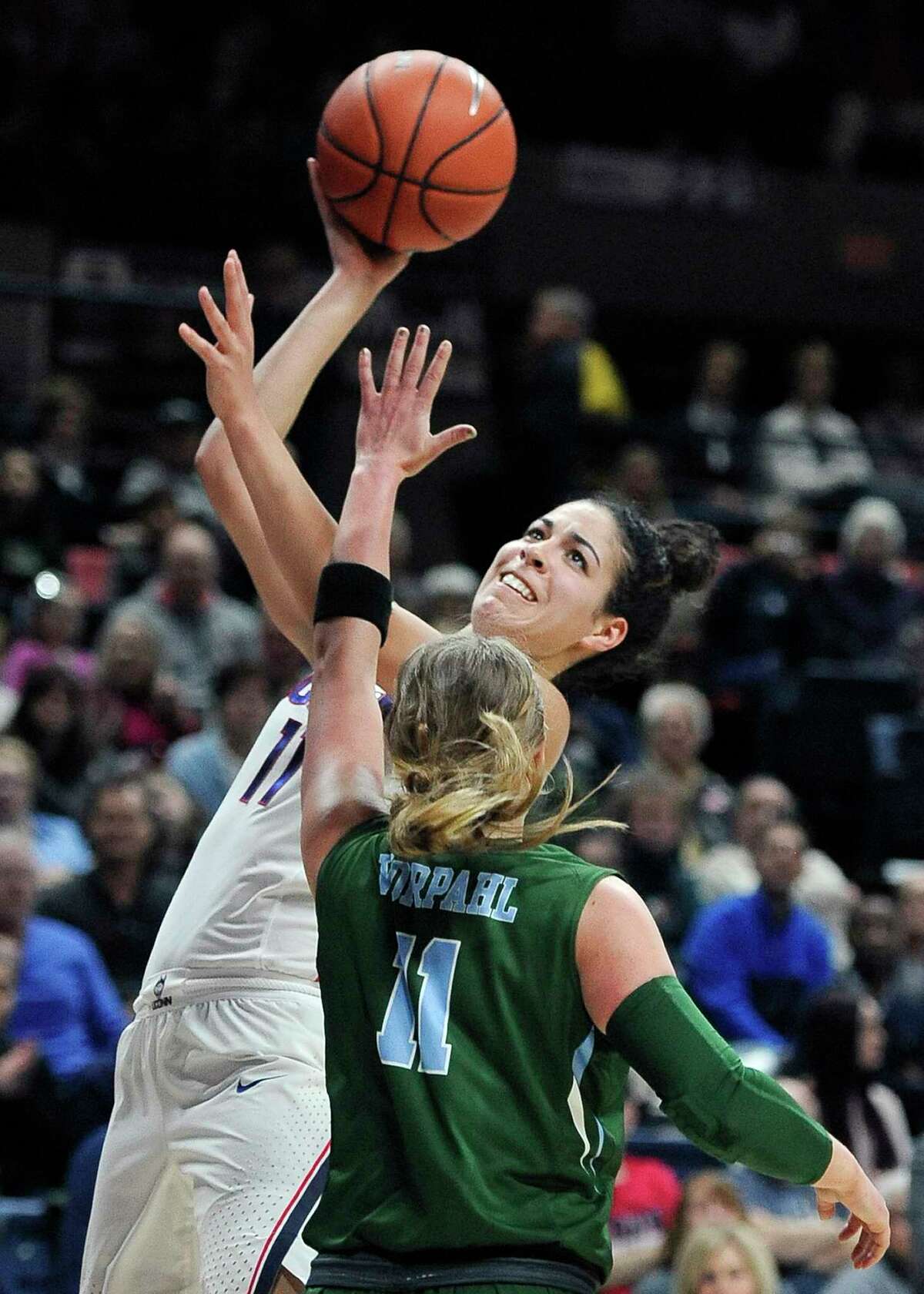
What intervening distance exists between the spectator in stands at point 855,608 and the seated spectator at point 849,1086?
407 cm

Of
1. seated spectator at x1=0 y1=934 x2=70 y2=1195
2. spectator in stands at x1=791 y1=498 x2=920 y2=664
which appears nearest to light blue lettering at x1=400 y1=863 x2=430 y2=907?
seated spectator at x1=0 y1=934 x2=70 y2=1195

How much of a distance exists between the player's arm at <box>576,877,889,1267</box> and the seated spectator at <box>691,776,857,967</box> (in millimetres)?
5744

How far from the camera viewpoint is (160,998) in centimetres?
345

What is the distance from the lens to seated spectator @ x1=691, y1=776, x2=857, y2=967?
8.38m

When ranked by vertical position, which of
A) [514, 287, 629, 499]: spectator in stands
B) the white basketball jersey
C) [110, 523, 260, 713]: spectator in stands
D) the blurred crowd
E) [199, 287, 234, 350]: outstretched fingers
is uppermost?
the blurred crowd

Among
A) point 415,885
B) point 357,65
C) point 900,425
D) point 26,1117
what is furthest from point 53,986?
point 357,65

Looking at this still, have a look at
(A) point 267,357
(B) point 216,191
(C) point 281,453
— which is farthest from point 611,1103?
(B) point 216,191

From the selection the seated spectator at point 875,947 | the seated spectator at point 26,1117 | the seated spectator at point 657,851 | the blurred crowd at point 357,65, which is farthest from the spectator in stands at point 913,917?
the blurred crowd at point 357,65

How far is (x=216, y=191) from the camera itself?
504 inches

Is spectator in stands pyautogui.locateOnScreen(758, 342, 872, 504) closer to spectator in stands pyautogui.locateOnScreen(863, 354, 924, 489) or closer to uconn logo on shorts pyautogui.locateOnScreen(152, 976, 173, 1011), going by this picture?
spectator in stands pyautogui.locateOnScreen(863, 354, 924, 489)

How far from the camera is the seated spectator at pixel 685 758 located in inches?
350

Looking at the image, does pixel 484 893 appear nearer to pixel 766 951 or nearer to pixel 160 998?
pixel 160 998

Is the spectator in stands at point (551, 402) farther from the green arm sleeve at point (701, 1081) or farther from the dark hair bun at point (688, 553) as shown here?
the green arm sleeve at point (701, 1081)

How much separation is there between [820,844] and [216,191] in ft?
18.3
